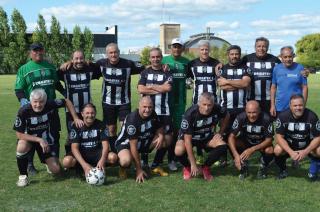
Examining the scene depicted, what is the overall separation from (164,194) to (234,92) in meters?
2.19

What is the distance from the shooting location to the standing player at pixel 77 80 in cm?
631

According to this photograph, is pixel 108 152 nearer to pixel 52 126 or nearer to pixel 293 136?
pixel 52 126

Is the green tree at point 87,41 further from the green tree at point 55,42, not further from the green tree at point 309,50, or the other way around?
the green tree at point 309,50

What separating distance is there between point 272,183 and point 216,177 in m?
0.76

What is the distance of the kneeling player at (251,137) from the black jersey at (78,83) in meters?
2.31

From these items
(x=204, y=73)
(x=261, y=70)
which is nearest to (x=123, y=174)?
(x=204, y=73)

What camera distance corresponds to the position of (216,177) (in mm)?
5770

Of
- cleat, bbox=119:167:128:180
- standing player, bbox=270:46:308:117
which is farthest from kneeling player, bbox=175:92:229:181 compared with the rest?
standing player, bbox=270:46:308:117

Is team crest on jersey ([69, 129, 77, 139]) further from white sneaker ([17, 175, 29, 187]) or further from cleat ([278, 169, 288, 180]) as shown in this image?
cleat ([278, 169, 288, 180])

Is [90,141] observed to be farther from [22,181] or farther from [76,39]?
[76,39]

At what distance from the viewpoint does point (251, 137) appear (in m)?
5.84

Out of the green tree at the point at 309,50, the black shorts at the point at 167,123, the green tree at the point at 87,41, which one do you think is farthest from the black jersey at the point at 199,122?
the green tree at the point at 309,50

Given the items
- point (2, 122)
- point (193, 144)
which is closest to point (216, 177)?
point (193, 144)

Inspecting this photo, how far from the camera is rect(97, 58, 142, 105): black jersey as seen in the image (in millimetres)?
6496
